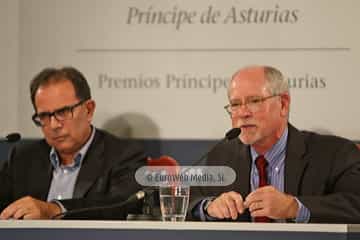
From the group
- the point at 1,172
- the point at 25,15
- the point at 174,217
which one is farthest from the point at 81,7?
the point at 174,217

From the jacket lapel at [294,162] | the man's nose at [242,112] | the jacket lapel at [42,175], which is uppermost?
the man's nose at [242,112]

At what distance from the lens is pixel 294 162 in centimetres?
376

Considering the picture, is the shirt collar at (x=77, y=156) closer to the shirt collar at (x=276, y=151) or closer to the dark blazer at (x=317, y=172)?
the dark blazer at (x=317, y=172)

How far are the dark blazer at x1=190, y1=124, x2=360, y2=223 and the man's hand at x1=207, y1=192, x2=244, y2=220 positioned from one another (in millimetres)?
263

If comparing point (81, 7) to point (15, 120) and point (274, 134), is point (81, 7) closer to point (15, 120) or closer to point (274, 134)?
→ point (15, 120)

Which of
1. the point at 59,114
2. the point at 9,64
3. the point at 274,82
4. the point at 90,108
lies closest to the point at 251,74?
the point at 274,82

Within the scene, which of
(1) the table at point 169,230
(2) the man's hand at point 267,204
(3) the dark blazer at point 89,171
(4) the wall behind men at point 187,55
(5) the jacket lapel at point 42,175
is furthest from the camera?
(4) the wall behind men at point 187,55

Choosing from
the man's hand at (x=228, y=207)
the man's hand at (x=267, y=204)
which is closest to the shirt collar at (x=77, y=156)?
the man's hand at (x=228, y=207)

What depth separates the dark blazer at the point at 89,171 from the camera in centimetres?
408

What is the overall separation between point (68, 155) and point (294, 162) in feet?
3.86

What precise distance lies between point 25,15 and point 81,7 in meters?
0.32

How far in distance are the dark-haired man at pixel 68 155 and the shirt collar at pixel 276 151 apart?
23.4 inches

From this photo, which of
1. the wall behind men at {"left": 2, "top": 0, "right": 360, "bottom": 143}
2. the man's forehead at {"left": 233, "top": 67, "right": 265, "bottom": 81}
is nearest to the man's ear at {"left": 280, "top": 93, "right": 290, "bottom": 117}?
the man's forehead at {"left": 233, "top": 67, "right": 265, "bottom": 81}

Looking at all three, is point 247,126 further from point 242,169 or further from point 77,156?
point 77,156
